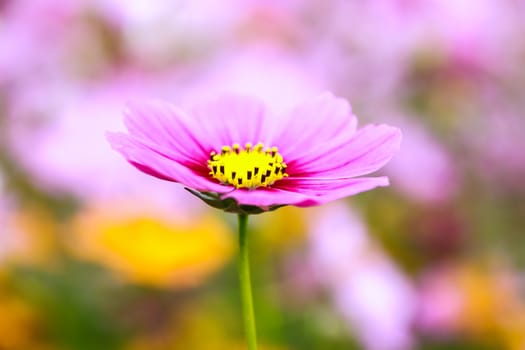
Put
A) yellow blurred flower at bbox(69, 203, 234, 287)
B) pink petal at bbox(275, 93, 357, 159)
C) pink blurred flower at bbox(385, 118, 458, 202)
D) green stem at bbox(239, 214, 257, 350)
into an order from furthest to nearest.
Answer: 1. pink blurred flower at bbox(385, 118, 458, 202)
2. yellow blurred flower at bbox(69, 203, 234, 287)
3. pink petal at bbox(275, 93, 357, 159)
4. green stem at bbox(239, 214, 257, 350)

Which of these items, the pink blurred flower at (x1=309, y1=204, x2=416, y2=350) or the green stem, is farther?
the pink blurred flower at (x1=309, y1=204, x2=416, y2=350)

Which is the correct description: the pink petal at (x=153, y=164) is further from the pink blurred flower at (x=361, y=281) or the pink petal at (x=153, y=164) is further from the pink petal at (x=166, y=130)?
the pink blurred flower at (x=361, y=281)

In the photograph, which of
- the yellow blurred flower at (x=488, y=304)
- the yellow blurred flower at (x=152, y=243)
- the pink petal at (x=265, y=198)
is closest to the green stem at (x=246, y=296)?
the pink petal at (x=265, y=198)

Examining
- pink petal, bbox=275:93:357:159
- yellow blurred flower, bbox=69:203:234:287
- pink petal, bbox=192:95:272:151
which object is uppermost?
yellow blurred flower, bbox=69:203:234:287

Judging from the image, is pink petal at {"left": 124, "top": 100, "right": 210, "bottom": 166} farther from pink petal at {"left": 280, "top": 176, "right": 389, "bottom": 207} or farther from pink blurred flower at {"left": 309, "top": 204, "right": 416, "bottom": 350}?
pink blurred flower at {"left": 309, "top": 204, "right": 416, "bottom": 350}

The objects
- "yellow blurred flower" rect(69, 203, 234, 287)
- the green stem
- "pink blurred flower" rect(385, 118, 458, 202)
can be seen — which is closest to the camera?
the green stem

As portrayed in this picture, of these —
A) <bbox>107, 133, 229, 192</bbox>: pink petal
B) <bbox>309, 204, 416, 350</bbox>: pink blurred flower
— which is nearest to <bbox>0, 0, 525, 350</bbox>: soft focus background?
<bbox>309, 204, 416, 350</bbox>: pink blurred flower

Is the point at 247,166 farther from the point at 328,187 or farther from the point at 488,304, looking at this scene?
the point at 488,304
